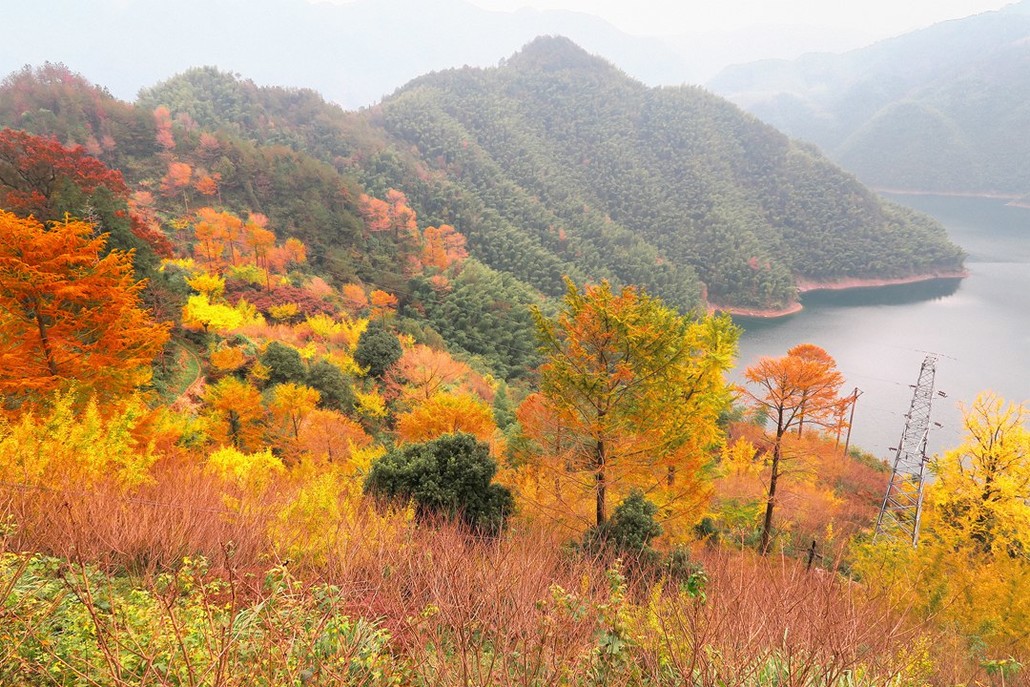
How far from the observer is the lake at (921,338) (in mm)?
39781

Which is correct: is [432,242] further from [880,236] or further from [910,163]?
[910,163]

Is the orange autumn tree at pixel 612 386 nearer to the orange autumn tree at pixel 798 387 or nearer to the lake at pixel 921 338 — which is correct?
the orange autumn tree at pixel 798 387

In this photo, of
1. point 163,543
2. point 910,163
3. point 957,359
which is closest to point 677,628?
point 163,543

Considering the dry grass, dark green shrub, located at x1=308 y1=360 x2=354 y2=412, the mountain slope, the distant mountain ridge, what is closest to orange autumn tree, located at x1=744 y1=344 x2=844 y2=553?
the dry grass

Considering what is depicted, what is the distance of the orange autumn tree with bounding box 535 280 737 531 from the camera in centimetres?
996

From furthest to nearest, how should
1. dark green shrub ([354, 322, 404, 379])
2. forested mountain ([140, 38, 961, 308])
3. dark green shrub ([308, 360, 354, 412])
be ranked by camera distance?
forested mountain ([140, 38, 961, 308]), dark green shrub ([354, 322, 404, 379]), dark green shrub ([308, 360, 354, 412])

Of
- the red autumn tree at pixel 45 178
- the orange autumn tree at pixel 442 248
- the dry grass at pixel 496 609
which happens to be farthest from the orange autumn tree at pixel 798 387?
the orange autumn tree at pixel 442 248

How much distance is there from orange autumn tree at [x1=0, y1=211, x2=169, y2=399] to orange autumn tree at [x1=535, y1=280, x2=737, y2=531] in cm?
1061

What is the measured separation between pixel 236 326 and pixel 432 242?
112ft

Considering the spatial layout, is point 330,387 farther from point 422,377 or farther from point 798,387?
point 798,387

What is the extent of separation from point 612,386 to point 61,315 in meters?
12.8

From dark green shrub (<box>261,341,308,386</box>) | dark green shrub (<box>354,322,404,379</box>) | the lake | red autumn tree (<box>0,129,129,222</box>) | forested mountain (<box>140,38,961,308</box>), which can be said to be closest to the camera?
red autumn tree (<box>0,129,129,222</box>)

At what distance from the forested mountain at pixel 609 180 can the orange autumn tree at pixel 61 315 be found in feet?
183

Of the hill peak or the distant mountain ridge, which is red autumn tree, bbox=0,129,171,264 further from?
the hill peak
